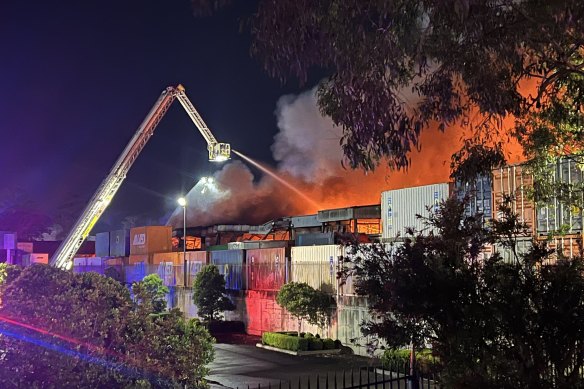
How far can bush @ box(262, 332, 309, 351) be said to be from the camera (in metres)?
20.4

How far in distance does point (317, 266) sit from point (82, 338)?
18.3 m

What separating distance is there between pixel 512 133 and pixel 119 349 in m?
7.27

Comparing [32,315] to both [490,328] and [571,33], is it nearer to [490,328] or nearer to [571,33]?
[490,328]

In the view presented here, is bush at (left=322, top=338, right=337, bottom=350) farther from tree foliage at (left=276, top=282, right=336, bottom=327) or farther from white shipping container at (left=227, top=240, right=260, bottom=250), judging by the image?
white shipping container at (left=227, top=240, right=260, bottom=250)

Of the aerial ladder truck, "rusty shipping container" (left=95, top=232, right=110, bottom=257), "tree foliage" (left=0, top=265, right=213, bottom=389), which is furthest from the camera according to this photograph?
"rusty shipping container" (left=95, top=232, right=110, bottom=257)

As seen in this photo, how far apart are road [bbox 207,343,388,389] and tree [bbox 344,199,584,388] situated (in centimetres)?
927

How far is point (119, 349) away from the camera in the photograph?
18.3ft

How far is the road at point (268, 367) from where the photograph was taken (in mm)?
15756

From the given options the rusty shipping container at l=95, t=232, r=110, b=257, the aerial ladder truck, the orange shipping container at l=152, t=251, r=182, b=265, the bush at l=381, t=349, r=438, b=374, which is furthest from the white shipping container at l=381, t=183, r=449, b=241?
the rusty shipping container at l=95, t=232, r=110, b=257

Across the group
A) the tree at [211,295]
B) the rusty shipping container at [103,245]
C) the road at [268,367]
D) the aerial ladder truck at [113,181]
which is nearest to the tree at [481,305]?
the road at [268,367]

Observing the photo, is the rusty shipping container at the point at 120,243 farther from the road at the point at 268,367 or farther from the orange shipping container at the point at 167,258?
the road at the point at 268,367

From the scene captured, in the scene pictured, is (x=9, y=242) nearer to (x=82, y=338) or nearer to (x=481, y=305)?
(x=82, y=338)

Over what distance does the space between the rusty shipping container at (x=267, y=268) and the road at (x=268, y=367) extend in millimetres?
4276

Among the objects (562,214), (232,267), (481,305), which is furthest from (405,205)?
(481,305)
